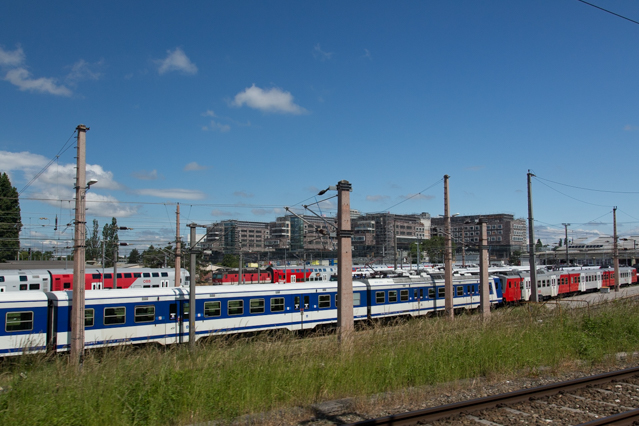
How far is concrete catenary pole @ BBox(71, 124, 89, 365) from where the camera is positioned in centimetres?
1514

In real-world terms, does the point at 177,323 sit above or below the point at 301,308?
below

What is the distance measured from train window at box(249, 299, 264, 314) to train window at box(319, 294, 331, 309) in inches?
129

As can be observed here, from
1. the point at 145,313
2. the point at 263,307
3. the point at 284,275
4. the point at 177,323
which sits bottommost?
the point at 284,275

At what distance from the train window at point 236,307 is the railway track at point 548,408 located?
514 inches

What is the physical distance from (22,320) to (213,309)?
22.5 feet

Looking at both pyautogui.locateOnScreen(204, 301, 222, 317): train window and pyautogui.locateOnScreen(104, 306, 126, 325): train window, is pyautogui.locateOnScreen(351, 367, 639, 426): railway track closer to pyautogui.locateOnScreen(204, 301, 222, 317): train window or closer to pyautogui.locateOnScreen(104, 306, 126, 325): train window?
pyautogui.locateOnScreen(204, 301, 222, 317): train window

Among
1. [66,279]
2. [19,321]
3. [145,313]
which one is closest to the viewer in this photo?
[19,321]

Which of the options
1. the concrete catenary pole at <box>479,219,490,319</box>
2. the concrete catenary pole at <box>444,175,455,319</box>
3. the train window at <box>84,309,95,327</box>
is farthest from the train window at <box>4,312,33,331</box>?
the concrete catenary pole at <box>479,219,490,319</box>

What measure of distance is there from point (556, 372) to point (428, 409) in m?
5.17

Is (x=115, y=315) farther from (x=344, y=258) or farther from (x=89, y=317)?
(x=344, y=258)

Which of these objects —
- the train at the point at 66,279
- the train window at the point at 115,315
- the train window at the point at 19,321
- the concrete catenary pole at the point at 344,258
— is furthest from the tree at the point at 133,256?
the concrete catenary pole at the point at 344,258

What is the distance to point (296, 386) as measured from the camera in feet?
30.2

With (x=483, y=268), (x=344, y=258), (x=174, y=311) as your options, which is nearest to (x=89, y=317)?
(x=174, y=311)

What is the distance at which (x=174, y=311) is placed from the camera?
18.8m
